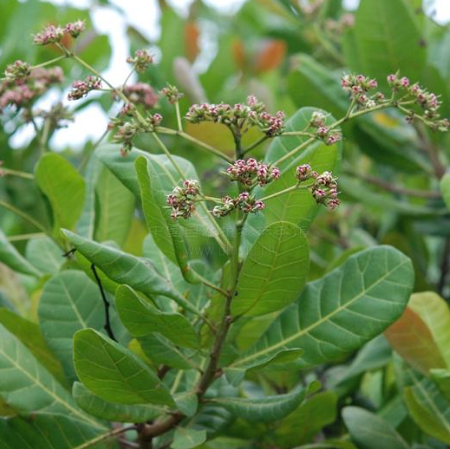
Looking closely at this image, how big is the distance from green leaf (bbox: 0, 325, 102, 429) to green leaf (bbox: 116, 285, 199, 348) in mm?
295

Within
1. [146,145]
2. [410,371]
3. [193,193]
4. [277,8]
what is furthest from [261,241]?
[277,8]

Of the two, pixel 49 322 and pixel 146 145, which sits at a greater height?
pixel 146 145

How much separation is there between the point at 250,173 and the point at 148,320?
1.15ft

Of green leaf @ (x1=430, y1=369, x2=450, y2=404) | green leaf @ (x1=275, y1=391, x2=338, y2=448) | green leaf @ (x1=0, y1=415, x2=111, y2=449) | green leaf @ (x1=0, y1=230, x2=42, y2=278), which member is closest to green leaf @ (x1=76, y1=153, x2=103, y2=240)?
green leaf @ (x1=0, y1=230, x2=42, y2=278)

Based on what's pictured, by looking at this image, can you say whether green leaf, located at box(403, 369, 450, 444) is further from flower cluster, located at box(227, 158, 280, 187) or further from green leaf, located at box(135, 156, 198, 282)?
flower cluster, located at box(227, 158, 280, 187)

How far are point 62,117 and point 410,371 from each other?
3.42 feet

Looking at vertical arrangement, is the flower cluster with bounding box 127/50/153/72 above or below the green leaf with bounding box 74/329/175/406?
above

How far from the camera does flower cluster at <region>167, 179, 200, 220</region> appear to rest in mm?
1510

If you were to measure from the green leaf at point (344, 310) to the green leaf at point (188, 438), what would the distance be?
0.16m

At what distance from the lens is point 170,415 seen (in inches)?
71.7

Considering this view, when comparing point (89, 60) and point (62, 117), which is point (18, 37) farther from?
point (62, 117)

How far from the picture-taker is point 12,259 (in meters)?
2.05

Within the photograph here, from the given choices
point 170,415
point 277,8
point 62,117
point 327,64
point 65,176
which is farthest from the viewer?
point 277,8

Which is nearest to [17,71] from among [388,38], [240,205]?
[240,205]
